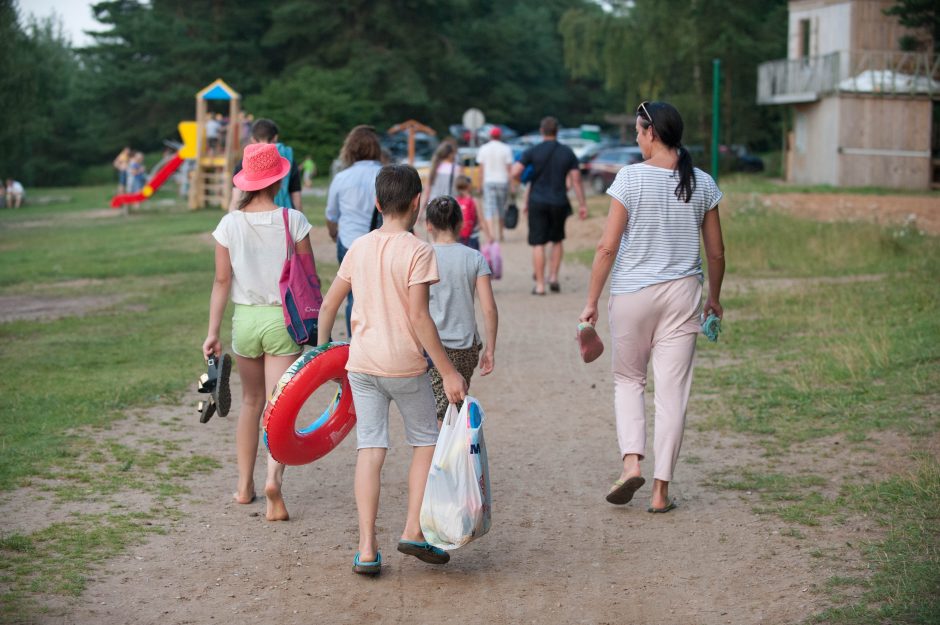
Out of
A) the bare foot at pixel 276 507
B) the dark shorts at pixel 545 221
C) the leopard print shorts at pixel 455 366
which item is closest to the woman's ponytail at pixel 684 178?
the leopard print shorts at pixel 455 366

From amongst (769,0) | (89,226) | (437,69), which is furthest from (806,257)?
(437,69)

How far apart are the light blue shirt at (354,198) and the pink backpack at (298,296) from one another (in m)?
2.51

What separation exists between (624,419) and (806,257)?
39.5 ft

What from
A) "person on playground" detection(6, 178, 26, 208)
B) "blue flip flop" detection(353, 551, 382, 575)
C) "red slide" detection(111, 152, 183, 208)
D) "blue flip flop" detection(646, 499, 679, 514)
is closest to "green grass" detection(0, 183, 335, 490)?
"blue flip flop" detection(353, 551, 382, 575)

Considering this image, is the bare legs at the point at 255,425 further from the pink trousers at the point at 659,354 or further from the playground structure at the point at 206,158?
the playground structure at the point at 206,158

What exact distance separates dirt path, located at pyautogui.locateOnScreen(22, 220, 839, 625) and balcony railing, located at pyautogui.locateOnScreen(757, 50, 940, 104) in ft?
110

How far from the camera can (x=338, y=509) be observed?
6215 mm

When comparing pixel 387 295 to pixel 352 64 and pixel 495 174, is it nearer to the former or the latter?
pixel 495 174

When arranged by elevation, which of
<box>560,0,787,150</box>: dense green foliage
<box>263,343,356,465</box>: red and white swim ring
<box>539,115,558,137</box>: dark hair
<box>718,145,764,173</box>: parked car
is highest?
<box>560,0,787,150</box>: dense green foliage

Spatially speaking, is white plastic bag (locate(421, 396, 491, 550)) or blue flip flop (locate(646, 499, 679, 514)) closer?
white plastic bag (locate(421, 396, 491, 550))

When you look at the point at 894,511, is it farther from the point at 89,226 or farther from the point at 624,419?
the point at 89,226

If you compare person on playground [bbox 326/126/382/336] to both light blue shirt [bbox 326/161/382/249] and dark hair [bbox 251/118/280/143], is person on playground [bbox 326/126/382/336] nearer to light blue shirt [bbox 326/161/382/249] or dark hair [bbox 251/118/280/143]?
light blue shirt [bbox 326/161/382/249]

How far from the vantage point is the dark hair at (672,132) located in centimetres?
595

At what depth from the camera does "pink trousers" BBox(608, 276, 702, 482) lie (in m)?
6.00
